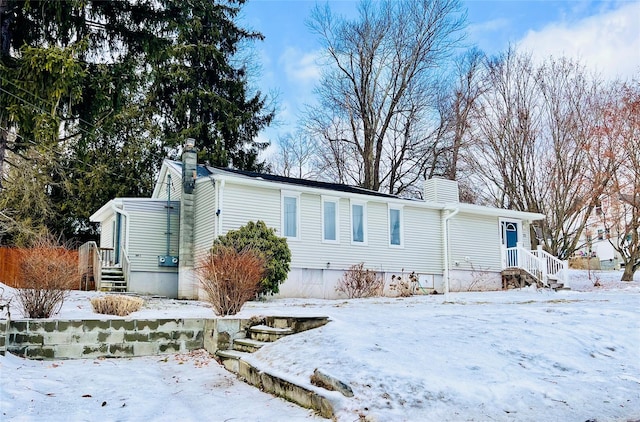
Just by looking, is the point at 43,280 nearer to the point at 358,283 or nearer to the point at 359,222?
the point at 358,283

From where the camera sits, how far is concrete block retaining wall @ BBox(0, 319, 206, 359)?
7.46m

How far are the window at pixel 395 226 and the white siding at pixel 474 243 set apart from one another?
2.42 metres

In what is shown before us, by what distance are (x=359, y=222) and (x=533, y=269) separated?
23.2 ft

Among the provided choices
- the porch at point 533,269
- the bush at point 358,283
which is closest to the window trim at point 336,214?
the bush at point 358,283

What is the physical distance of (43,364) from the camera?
724 centimetres

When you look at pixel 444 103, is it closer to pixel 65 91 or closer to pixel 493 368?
pixel 65 91

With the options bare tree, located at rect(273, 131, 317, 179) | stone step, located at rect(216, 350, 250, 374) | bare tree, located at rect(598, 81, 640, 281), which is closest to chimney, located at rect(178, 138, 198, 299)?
stone step, located at rect(216, 350, 250, 374)

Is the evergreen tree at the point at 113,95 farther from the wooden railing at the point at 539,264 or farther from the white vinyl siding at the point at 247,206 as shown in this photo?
the wooden railing at the point at 539,264

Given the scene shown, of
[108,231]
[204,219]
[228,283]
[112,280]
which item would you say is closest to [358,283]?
[204,219]

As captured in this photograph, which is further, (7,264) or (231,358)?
(7,264)

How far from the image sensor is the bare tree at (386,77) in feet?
93.8

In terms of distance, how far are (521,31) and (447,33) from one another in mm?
5976

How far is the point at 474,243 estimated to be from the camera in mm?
20594

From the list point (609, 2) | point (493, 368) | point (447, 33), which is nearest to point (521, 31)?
point (447, 33)
